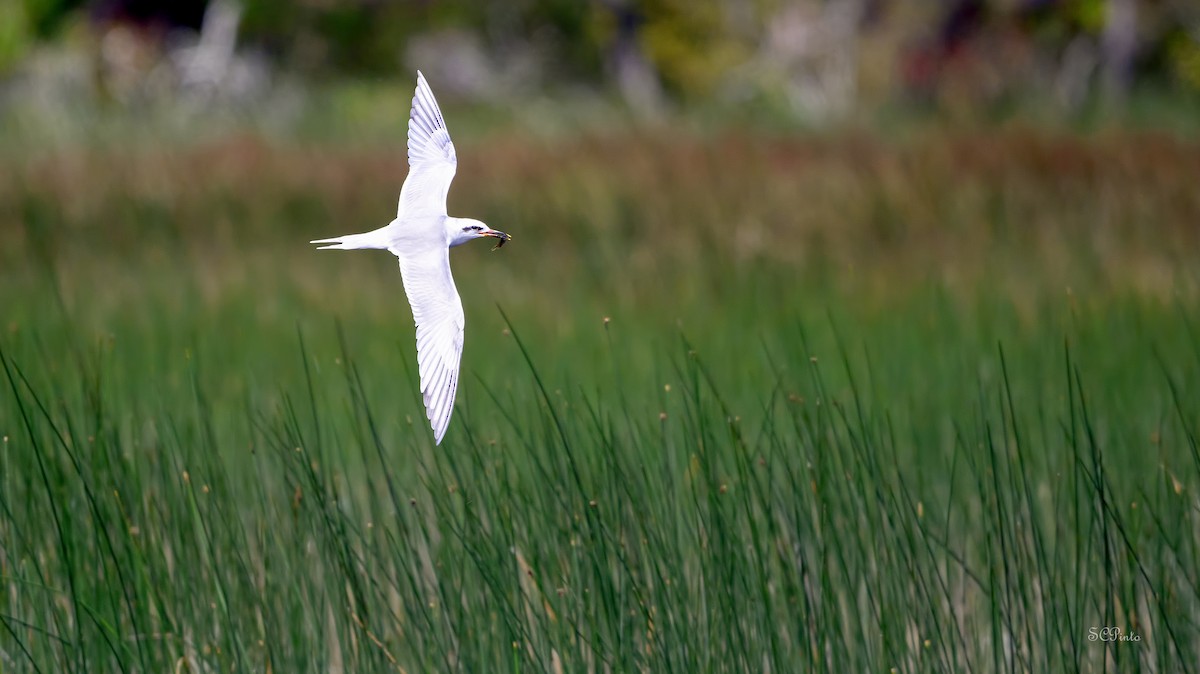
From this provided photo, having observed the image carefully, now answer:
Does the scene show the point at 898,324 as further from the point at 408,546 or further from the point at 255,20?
the point at 255,20

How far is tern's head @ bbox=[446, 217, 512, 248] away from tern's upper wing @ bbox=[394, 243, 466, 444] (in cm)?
2

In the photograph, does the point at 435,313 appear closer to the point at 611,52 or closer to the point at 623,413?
the point at 623,413

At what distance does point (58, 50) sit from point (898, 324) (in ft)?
49.0

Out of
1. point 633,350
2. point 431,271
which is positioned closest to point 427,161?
point 431,271

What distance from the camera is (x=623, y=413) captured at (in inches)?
154

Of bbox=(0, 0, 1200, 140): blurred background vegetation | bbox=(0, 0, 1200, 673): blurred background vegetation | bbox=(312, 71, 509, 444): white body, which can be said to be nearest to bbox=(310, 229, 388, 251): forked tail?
bbox=(312, 71, 509, 444): white body

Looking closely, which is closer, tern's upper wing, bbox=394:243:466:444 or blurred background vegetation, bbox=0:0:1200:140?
tern's upper wing, bbox=394:243:466:444

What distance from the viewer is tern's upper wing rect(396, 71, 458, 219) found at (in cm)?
170

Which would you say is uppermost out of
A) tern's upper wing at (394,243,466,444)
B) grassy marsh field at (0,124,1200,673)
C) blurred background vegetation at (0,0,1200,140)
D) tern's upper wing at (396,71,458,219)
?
blurred background vegetation at (0,0,1200,140)

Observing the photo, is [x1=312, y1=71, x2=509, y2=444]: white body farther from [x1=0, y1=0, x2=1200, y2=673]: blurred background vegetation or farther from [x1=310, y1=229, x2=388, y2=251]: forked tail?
[x1=0, y1=0, x2=1200, y2=673]: blurred background vegetation

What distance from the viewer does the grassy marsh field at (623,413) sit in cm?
308

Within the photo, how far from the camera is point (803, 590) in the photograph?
10.1 ft

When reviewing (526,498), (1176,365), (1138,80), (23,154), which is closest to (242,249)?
(23,154)

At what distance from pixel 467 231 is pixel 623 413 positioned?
2379 millimetres
